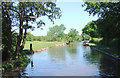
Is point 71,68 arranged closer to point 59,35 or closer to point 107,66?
point 107,66

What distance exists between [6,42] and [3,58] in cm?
183

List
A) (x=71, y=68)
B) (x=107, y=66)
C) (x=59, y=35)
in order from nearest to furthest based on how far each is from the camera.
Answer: (x=71, y=68), (x=107, y=66), (x=59, y=35)

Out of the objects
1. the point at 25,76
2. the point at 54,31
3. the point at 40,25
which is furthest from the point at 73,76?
the point at 54,31

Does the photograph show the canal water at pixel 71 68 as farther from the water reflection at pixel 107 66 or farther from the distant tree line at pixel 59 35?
the distant tree line at pixel 59 35

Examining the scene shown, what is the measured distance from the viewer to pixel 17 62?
15.0m

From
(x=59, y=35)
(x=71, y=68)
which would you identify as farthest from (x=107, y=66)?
(x=59, y=35)

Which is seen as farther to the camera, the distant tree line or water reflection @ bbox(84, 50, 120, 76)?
the distant tree line

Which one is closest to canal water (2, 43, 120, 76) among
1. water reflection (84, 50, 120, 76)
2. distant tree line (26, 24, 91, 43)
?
water reflection (84, 50, 120, 76)

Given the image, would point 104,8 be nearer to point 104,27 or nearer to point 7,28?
point 104,27

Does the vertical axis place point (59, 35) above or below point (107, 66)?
above

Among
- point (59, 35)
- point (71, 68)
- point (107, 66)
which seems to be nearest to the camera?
point (71, 68)

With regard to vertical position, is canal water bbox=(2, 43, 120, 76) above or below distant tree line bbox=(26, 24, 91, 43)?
below

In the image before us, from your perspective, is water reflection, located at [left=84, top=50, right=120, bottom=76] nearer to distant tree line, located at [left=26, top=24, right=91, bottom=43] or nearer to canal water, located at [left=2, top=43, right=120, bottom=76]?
canal water, located at [left=2, top=43, right=120, bottom=76]

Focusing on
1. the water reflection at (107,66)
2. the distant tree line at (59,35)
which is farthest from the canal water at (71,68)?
the distant tree line at (59,35)
